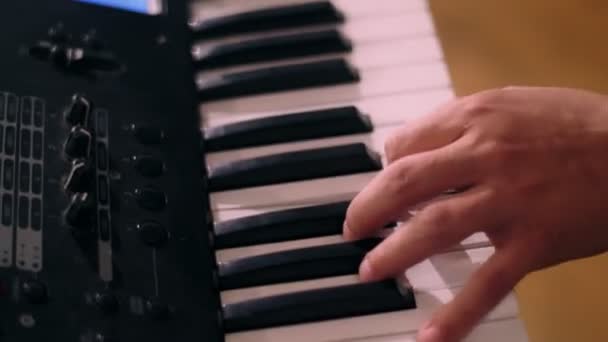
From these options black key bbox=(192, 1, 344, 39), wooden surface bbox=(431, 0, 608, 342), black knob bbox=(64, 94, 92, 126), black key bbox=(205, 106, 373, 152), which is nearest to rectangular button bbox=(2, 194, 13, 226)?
black knob bbox=(64, 94, 92, 126)

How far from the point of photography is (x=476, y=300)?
745 millimetres

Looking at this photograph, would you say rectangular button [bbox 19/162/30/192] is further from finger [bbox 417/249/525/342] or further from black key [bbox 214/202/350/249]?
finger [bbox 417/249/525/342]

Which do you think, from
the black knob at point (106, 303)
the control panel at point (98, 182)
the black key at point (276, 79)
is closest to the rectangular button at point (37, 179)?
the control panel at point (98, 182)

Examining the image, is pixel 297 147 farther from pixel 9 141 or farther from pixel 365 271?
pixel 9 141

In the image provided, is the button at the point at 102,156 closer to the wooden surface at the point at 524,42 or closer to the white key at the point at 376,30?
the white key at the point at 376,30

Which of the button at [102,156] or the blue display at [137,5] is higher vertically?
the blue display at [137,5]

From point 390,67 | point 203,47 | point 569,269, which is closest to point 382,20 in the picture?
point 390,67

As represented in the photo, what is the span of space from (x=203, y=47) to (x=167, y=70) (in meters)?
0.07

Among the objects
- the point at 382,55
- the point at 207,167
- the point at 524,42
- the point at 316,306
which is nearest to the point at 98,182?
the point at 207,167

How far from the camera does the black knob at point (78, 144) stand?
787mm

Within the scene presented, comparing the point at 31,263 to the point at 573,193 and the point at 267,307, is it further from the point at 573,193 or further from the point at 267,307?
the point at 573,193

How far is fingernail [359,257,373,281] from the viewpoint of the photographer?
77 cm

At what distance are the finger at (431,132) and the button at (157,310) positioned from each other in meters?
0.25

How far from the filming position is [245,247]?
814mm
